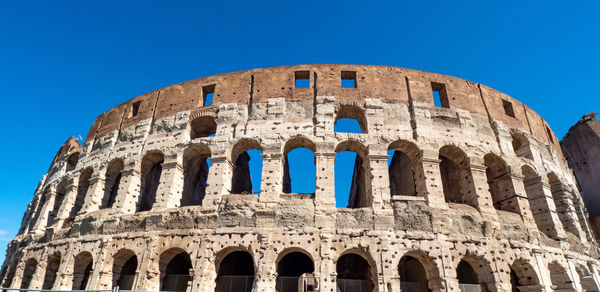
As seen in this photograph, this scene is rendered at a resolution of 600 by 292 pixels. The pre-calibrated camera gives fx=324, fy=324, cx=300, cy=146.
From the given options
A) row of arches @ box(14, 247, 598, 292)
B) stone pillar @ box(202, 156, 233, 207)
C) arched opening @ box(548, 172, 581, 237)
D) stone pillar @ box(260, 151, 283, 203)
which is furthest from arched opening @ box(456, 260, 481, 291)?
stone pillar @ box(202, 156, 233, 207)

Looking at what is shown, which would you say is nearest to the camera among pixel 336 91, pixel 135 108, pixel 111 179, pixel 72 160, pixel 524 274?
pixel 524 274

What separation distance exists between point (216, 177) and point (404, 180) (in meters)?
7.57

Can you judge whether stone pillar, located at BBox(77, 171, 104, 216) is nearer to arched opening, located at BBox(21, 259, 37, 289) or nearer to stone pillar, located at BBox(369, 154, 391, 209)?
arched opening, located at BBox(21, 259, 37, 289)

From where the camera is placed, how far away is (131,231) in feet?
33.5

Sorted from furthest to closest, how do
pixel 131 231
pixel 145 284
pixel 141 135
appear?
pixel 141 135 < pixel 131 231 < pixel 145 284

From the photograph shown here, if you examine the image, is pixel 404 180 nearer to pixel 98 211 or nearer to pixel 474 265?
pixel 474 265

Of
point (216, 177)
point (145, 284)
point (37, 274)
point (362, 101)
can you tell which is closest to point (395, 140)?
point (362, 101)

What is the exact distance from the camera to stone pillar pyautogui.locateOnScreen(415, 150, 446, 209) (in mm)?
9789

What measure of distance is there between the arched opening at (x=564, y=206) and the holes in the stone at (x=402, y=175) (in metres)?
5.38

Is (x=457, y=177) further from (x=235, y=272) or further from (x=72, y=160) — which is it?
(x=72, y=160)

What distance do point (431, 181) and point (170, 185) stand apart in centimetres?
843

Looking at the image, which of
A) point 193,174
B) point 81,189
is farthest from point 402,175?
point 81,189

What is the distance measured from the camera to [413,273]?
34.6ft

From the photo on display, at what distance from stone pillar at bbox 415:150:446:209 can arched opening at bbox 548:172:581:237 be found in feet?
19.1
